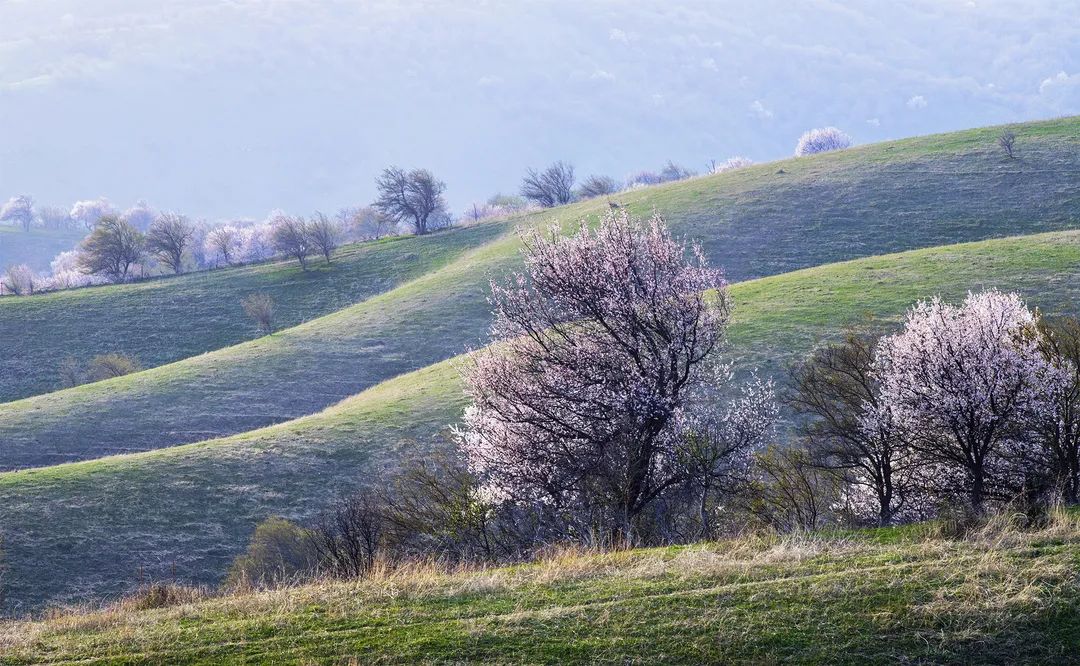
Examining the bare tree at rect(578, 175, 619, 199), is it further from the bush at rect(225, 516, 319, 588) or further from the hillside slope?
the bush at rect(225, 516, 319, 588)

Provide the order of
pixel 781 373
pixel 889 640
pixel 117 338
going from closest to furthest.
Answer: pixel 889 640, pixel 781 373, pixel 117 338

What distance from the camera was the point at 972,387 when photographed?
72.5ft

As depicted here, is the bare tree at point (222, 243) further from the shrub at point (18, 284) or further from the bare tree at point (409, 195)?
the shrub at point (18, 284)

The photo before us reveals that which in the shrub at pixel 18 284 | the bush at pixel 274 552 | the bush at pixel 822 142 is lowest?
the bush at pixel 274 552

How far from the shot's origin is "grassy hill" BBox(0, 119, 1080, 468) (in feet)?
173

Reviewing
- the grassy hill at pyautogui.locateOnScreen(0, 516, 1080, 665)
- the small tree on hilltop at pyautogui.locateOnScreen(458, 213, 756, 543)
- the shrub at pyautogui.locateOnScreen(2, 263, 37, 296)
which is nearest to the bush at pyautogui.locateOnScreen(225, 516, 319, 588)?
the small tree on hilltop at pyautogui.locateOnScreen(458, 213, 756, 543)

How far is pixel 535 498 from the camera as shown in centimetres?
2383

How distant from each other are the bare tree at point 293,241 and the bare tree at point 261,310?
11.7 meters

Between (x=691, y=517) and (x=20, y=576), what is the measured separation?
22.2 m

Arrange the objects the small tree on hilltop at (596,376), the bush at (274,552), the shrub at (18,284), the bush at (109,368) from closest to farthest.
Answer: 1. the small tree on hilltop at (596,376)
2. the bush at (274,552)
3. the bush at (109,368)
4. the shrub at (18,284)

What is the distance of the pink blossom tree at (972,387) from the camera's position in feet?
72.0

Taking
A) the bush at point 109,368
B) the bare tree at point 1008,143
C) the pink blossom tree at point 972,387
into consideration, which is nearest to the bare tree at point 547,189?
the bare tree at point 1008,143

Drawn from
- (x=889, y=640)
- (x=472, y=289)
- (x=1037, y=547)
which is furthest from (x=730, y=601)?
(x=472, y=289)

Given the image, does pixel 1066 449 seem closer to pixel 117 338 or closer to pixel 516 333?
pixel 516 333
